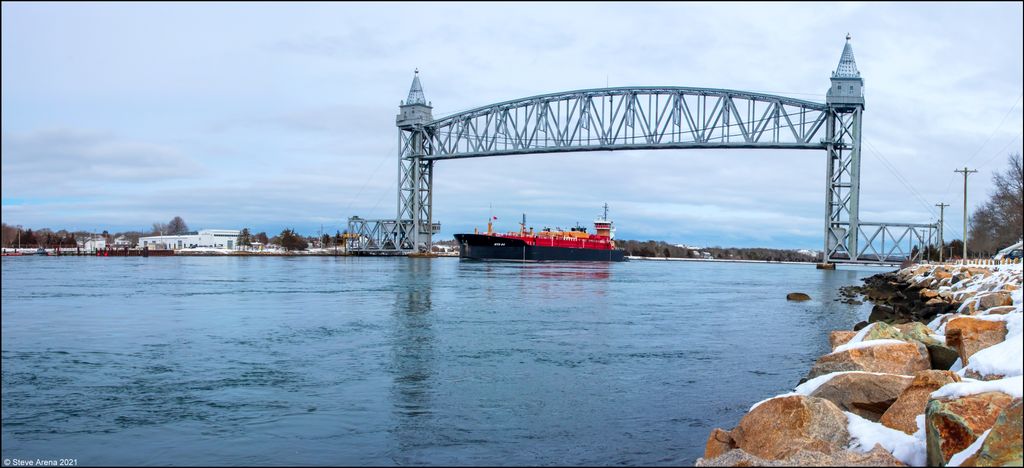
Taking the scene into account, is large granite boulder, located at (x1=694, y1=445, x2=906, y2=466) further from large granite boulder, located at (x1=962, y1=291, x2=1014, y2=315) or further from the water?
large granite boulder, located at (x1=962, y1=291, x2=1014, y2=315)

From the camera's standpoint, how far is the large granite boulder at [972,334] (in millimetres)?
8086

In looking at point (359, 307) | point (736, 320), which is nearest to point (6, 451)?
point (359, 307)

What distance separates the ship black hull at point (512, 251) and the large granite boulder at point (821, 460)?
269ft

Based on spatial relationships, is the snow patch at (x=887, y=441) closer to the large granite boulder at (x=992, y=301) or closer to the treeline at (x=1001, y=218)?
the large granite boulder at (x=992, y=301)

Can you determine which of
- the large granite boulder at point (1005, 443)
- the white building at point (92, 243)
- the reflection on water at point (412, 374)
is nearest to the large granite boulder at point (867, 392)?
the large granite boulder at point (1005, 443)

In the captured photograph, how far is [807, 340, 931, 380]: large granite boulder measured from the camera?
8242mm

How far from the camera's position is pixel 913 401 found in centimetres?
638

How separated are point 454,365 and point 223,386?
3367 mm

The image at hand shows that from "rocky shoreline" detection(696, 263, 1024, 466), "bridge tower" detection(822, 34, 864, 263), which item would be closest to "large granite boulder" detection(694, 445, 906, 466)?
"rocky shoreline" detection(696, 263, 1024, 466)

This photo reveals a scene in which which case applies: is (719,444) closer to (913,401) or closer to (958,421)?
(913,401)

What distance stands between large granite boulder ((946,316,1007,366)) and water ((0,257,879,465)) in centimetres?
226

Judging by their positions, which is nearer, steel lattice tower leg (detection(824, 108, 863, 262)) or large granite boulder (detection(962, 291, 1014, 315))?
large granite boulder (detection(962, 291, 1014, 315))

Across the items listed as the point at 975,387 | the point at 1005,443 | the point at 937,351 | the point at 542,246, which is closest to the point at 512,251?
the point at 542,246

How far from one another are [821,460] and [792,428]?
2.46ft
